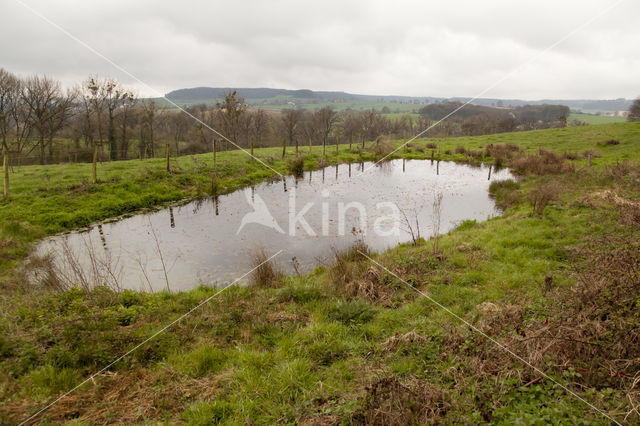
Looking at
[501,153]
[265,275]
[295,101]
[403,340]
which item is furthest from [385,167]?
[295,101]

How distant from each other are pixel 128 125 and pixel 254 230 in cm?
3832

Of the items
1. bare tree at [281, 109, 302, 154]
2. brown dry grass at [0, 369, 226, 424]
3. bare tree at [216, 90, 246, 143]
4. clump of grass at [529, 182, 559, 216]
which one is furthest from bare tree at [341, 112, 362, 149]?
brown dry grass at [0, 369, 226, 424]

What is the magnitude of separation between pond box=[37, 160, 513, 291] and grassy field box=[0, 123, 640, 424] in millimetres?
1135

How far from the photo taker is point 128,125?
40938mm

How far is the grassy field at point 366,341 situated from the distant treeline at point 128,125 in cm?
974

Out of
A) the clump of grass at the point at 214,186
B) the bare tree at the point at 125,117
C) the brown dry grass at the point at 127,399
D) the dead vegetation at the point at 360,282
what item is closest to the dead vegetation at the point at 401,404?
the brown dry grass at the point at 127,399

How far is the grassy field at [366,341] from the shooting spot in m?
3.29

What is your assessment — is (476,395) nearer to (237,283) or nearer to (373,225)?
(237,283)

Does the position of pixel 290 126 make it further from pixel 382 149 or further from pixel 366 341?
pixel 366 341

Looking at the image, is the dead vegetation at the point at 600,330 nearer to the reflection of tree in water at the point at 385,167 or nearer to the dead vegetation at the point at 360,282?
the dead vegetation at the point at 360,282

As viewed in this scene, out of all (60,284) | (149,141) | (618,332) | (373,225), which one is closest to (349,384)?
(618,332)

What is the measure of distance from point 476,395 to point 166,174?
19948mm

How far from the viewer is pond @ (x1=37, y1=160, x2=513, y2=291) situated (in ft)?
28.7

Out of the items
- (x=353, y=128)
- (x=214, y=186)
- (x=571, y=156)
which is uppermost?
(x=353, y=128)
